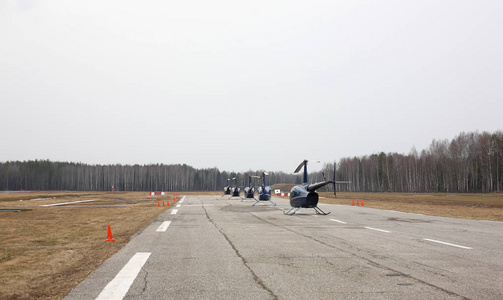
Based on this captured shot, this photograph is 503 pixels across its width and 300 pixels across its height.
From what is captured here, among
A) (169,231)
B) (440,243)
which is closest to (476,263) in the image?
(440,243)

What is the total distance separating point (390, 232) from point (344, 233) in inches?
73.3

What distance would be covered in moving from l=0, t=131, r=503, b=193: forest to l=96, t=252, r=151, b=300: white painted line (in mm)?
32023

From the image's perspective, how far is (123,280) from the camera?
6309 millimetres

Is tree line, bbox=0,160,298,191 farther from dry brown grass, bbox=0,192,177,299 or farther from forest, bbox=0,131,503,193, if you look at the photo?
dry brown grass, bbox=0,192,177,299

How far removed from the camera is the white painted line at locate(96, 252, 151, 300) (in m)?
5.33

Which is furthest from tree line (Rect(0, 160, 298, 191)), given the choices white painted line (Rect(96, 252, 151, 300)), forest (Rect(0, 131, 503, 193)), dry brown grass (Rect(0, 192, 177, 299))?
white painted line (Rect(96, 252, 151, 300))

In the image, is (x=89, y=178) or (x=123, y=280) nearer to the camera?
(x=123, y=280)

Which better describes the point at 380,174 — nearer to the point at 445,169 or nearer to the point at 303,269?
the point at 445,169

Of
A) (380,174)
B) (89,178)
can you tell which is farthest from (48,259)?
(89,178)

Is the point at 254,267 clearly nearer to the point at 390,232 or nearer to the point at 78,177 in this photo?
the point at 390,232

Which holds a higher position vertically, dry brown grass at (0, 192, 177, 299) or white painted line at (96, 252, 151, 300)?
white painted line at (96, 252, 151, 300)

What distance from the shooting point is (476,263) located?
7.68m

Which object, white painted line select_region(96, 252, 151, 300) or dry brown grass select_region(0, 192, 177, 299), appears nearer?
white painted line select_region(96, 252, 151, 300)

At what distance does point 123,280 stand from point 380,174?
116827mm
